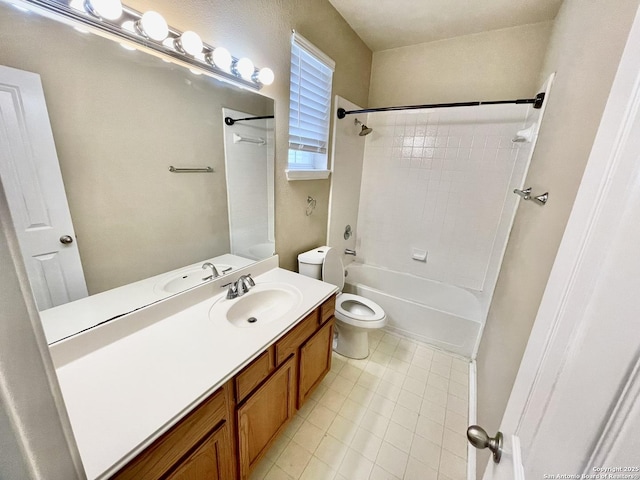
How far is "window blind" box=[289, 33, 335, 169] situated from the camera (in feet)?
5.29

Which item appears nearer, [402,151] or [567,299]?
[567,299]

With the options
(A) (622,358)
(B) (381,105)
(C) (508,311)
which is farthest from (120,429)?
(B) (381,105)

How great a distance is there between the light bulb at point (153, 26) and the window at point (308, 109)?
2.64ft

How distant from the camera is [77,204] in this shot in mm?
873

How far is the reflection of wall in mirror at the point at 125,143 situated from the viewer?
79 centimetres

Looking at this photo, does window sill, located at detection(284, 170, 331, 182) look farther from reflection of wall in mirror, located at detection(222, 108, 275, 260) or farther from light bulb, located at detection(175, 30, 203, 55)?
light bulb, located at detection(175, 30, 203, 55)

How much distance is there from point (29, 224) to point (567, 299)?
1319 mm

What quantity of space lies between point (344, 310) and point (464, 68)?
7.51 ft

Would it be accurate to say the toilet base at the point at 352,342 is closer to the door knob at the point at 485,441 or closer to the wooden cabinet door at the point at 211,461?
the wooden cabinet door at the point at 211,461

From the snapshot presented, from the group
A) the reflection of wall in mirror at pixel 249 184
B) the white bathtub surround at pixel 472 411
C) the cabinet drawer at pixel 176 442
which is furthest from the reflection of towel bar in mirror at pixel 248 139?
the white bathtub surround at pixel 472 411

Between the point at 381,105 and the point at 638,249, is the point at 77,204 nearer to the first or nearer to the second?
the point at 638,249

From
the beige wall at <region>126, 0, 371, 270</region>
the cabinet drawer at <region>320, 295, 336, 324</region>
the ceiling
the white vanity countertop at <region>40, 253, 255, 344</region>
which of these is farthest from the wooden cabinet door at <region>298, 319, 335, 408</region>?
the ceiling

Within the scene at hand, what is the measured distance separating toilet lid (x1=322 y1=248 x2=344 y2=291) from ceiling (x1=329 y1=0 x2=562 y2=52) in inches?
68.8

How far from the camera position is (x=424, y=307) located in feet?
7.38
